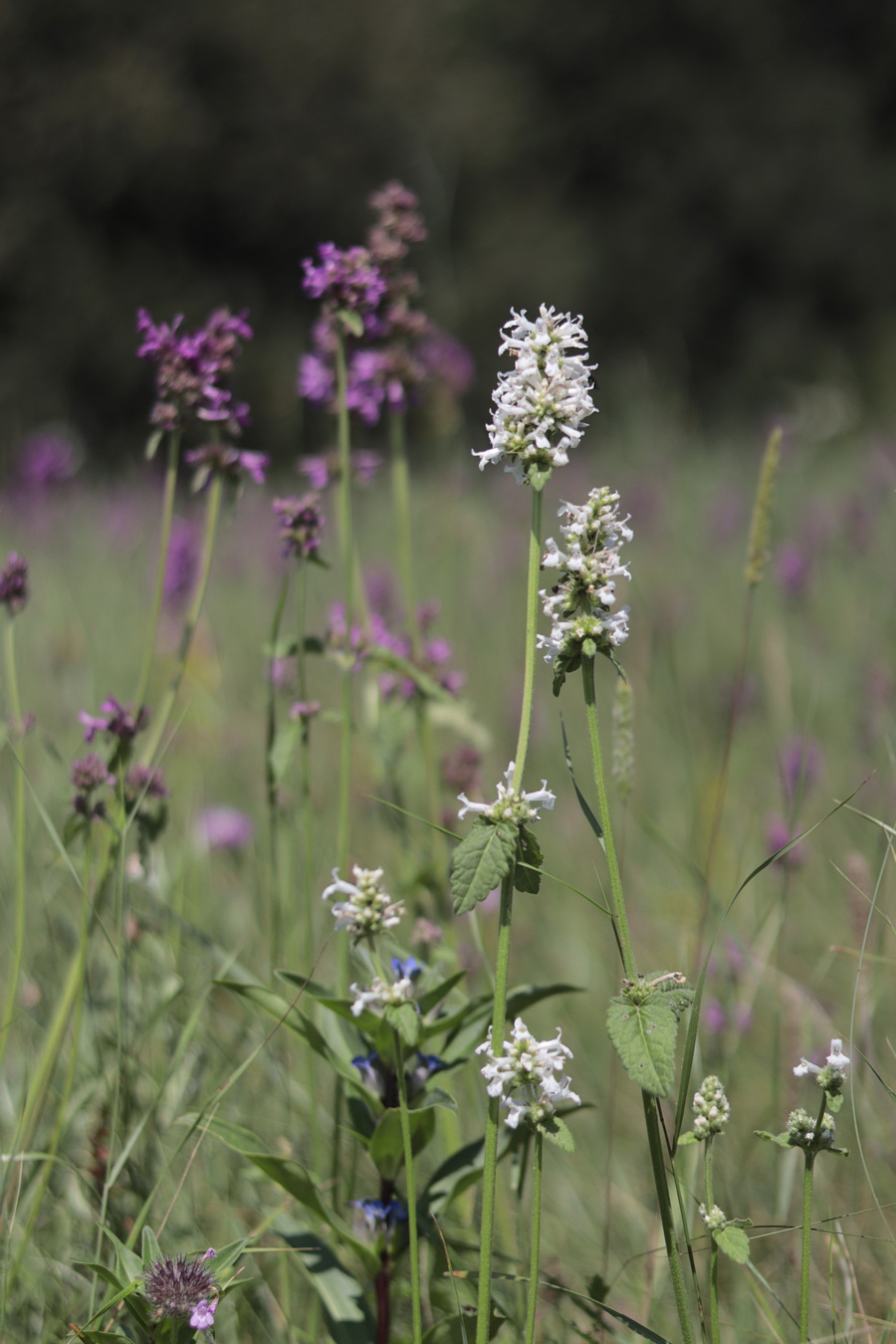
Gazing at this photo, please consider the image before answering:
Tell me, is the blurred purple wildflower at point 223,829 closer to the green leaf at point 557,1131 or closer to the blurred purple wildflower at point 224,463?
the blurred purple wildflower at point 224,463

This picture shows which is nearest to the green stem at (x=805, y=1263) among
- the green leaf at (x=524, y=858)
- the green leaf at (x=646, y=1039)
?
the green leaf at (x=646, y=1039)

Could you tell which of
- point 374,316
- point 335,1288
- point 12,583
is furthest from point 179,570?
point 335,1288

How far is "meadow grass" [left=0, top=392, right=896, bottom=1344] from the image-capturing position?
107 cm

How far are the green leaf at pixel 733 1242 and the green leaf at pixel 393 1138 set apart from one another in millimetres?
231

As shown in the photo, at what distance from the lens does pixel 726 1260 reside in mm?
1196

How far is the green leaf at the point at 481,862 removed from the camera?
70 centimetres

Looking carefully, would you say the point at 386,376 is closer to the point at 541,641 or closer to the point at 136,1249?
the point at 541,641

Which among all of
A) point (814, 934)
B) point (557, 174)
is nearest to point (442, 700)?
point (814, 934)

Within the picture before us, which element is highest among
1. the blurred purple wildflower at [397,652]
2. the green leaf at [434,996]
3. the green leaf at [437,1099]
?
the blurred purple wildflower at [397,652]

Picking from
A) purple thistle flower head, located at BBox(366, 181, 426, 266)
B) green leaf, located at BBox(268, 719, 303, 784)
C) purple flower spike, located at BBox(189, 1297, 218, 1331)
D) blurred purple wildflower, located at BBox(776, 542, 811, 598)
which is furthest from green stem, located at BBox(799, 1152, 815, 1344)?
blurred purple wildflower, located at BBox(776, 542, 811, 598)

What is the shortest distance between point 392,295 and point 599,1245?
1048 millimetres

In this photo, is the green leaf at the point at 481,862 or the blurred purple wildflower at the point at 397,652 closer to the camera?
the green leaf at the point at 481,862

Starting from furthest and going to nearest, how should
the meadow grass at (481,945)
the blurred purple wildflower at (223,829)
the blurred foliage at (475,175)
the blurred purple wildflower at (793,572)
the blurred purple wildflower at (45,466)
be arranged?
the blurred foliage at (475,175), the blurred purple wildflower at (45,466), the blurred purple wildflower at (793,572), the blurred purple wildflower at (223,829), the meadow grass at (481,945)

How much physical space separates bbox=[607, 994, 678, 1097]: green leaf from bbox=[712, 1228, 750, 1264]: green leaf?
5.4 inches
